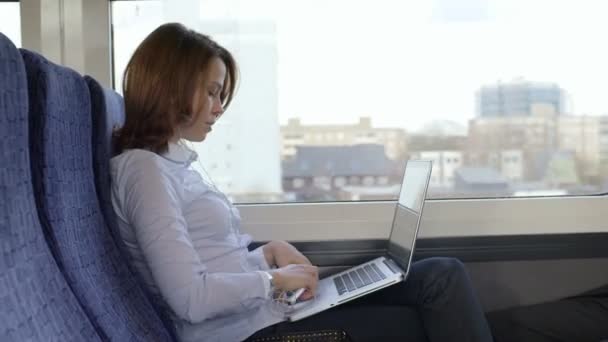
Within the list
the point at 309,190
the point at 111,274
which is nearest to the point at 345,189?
the point at 309,190

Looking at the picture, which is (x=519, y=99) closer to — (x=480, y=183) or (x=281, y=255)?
(x=480, y=183)

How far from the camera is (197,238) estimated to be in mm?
1325

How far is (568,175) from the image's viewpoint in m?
2.13

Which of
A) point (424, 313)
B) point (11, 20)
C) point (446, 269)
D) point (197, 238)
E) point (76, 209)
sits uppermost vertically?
point (11, 20)

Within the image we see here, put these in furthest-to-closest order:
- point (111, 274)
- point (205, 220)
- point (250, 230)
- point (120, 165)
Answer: point (250, 230), point (205, 220), point (120, 165), point (111, 274)

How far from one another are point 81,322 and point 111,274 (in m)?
0.23

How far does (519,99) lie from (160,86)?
1.25 m

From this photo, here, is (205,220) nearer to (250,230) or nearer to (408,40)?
(250,230)

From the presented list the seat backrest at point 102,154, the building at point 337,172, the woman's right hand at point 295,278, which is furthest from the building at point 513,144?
the seat backrest at point 102,154

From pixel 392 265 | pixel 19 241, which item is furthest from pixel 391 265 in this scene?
pixel 19 241

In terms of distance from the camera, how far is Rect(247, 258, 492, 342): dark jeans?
1.49 metres

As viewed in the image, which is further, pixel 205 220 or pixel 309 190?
pixel 309 190

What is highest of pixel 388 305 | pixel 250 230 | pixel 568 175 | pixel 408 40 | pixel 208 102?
pixel 408 40

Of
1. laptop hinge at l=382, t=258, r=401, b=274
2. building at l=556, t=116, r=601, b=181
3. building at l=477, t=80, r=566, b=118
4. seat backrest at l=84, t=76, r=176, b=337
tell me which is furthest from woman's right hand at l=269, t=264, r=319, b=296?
building at l=556, t=116, r=601, b=181
